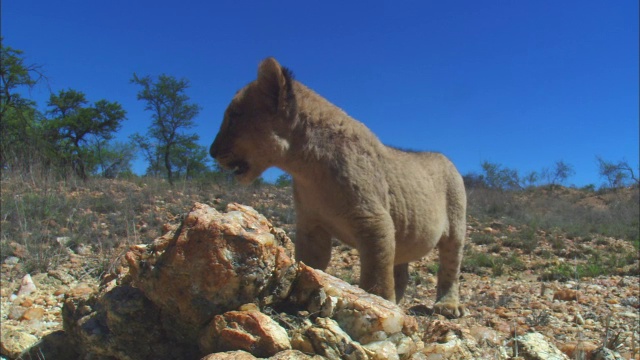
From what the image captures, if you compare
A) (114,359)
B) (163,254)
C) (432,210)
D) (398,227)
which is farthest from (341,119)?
(114,359)

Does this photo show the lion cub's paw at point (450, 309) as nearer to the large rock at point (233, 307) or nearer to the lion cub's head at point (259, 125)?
the lion cub's head at point (259, 125)

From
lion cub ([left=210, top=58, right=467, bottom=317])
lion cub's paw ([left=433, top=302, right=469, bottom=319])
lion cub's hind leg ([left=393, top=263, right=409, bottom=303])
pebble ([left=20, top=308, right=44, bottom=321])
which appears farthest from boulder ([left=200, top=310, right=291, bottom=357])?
lion cub's hind leg ([left=393, top=263, right=409, bottom=303])

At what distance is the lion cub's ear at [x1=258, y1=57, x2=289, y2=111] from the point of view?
15.4 feet

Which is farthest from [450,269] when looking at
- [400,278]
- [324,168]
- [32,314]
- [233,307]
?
[32,314]

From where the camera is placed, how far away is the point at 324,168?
4633 millimetres

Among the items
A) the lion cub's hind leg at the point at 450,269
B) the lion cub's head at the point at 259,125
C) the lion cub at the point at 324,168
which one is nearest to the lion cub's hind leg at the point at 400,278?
the lion cub's hind leg at the point at 450,269

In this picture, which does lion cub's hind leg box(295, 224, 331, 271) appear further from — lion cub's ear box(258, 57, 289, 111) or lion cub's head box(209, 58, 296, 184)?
lion cub's ear box(258, 57, 289, 111)

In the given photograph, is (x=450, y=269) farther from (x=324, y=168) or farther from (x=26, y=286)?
(x=26, y=286)

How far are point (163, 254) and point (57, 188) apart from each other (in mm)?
10250

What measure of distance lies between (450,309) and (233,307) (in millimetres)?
3735

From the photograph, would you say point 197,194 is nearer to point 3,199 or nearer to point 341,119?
point 3,199

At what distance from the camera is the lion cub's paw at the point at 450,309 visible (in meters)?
6.11

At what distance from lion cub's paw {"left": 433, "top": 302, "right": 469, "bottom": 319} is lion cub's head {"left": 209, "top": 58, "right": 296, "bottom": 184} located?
2743 millimetres

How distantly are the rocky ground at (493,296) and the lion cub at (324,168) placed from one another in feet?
2.67
